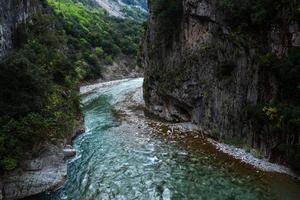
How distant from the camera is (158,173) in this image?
27.9 metres

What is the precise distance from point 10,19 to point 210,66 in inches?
861

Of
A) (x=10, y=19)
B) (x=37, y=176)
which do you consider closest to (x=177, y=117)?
(x=10, y=19)

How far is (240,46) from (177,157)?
1091 centimetres

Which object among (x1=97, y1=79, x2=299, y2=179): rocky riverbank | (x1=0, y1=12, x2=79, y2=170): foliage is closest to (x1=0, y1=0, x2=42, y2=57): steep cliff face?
(x1=0, y1=12, x2=79, y2=170): foliage

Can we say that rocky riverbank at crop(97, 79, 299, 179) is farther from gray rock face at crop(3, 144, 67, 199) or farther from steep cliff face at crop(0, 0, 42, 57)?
steep cliff face at crop(0, 0, 42, 57)

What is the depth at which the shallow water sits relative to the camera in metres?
24.7

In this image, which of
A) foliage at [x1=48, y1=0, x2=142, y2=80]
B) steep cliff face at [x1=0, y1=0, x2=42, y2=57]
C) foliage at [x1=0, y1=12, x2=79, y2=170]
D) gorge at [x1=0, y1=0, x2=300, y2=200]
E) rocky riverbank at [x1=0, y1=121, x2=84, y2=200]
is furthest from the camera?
foliage at [x1=48, y1=0, x2=142, y2=80]

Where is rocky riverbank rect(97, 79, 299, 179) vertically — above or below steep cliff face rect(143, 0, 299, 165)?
below

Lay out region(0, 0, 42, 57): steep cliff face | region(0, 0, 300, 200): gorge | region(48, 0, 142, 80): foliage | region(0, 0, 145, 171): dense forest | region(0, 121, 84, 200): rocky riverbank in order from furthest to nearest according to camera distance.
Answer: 1. region(48, 0, 142, 80): foliage
2. region(0, 0, 42, 57): steep cliff face
3. region(0, 0, 300, 200): gorge
4. region(0, 0, 145, 171): dense forest
5. region(0, 121, 84, 200): rocky riverbank

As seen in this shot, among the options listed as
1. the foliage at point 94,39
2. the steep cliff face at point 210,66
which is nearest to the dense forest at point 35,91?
the foliage at point 94,39

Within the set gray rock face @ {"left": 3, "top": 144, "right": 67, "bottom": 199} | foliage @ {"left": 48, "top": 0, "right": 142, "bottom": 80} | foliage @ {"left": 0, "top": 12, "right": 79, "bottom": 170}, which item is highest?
foliage @ {"left": 48, "top": 0, "right": 142, "bottom": 80}

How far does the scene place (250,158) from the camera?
29922 mm

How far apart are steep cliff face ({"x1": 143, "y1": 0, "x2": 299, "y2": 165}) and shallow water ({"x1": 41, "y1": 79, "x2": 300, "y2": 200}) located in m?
3.47

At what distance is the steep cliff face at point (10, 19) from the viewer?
37781 mm
